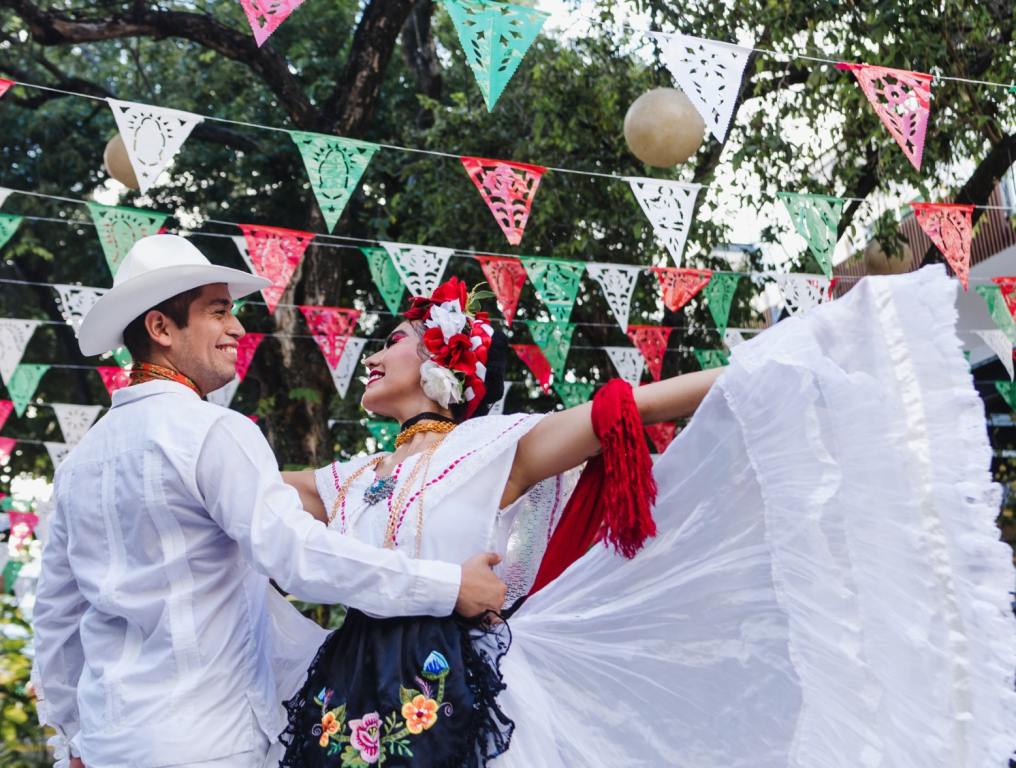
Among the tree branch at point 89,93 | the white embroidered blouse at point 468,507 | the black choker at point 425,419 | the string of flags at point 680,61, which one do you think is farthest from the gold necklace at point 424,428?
the tree branch at point 89,93

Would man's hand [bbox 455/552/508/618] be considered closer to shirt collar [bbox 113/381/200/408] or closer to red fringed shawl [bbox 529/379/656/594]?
red fringed shawl [bbox 529/379/656/594]

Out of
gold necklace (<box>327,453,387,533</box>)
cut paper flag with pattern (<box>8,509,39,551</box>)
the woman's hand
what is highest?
gold necklace (<box>327,453,387,533</box>)

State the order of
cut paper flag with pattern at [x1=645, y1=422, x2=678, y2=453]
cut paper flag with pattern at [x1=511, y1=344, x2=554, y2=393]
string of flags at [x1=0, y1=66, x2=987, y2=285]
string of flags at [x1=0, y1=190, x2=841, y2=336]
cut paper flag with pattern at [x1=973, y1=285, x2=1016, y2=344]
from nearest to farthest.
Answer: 1. string of flags at [x1=0, y1=66, x2=987, y2=285]
2. string of flags at [x1=0, y1=190, x2=841, y2=336]
3. cut paper flag with pattern at [x1=973, y1=285, x2=1016, y2=344]
4. cut paper flag with pattern at [x1=511, y1=344, x2=554, y2=393]
5. cut paper flag with pattern at [x1=645, y1=422, x2=678, y2=453]

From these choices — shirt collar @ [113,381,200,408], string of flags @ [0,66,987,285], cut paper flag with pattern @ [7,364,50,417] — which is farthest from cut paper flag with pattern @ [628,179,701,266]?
cut paper flag with pattern @ [7,364,50,417]

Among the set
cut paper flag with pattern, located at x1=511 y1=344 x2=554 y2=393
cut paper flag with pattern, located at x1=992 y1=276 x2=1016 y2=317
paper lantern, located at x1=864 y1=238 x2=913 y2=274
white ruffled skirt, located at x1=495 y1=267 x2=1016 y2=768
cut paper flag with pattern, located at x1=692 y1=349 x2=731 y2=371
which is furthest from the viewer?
cut paper flag with pattern, located at x1=692 y1=349 x2=731 y2=371

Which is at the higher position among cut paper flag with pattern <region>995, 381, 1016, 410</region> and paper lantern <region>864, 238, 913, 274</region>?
paper lantern <region>864, 238, 913, 274</region>

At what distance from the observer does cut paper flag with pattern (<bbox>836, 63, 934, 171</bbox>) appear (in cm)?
519

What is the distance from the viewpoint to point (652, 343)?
8.75 metres

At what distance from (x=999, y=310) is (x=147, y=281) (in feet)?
23.0

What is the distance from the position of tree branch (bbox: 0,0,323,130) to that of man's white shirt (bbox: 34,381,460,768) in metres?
5.41

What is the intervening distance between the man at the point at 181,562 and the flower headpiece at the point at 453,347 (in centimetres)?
58

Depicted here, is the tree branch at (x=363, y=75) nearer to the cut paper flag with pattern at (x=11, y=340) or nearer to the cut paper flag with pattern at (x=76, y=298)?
the cut paper flag with pattern at (x=76, y=298)

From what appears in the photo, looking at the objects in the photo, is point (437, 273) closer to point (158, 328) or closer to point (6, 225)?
point (6, 225)

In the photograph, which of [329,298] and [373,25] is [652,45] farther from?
[329,298]
